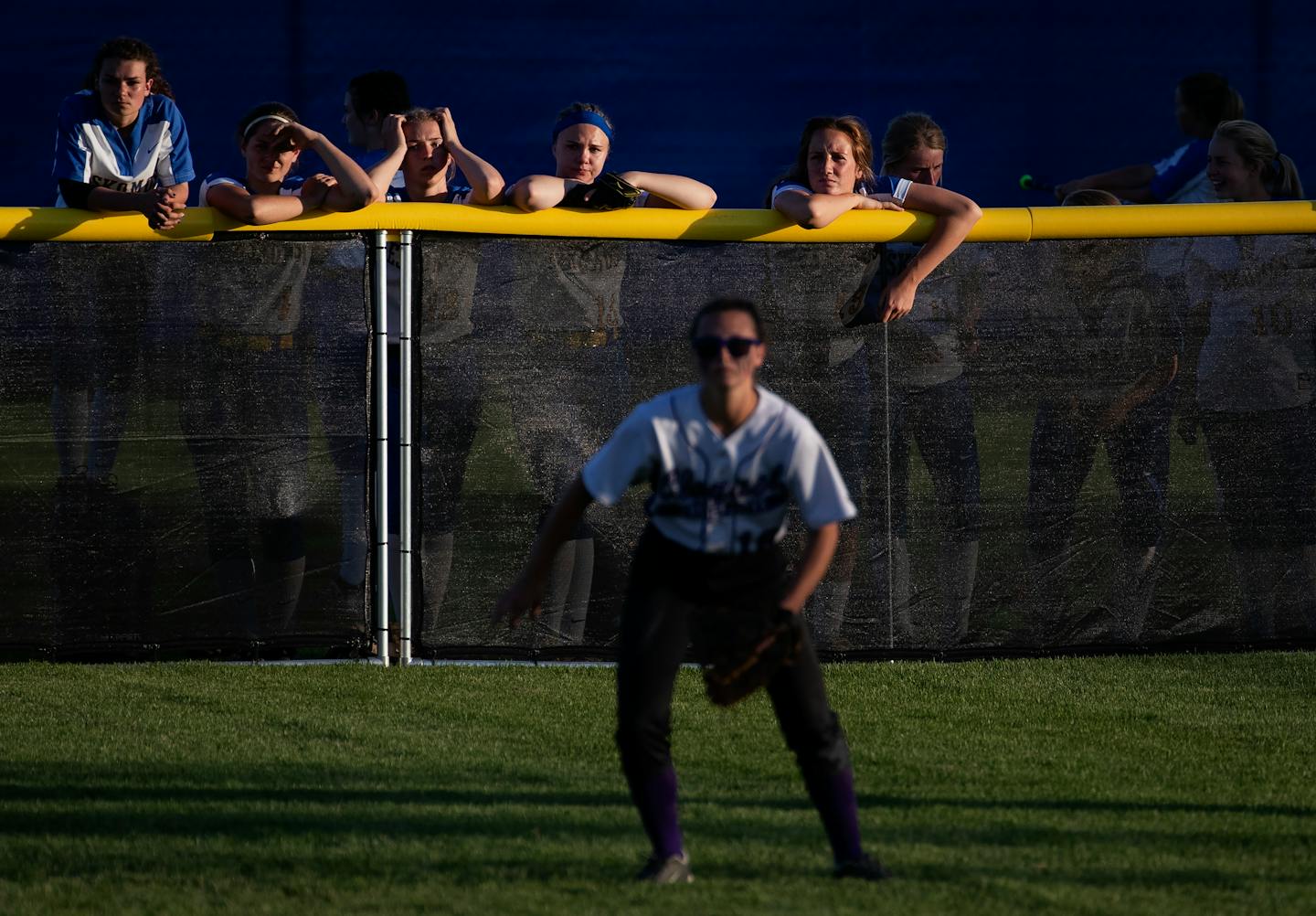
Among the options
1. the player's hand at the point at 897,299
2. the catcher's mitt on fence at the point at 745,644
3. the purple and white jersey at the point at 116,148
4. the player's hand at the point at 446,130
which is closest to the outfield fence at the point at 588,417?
the player's hand at the point at 897,299

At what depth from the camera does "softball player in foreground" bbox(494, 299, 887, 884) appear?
432 centimetres

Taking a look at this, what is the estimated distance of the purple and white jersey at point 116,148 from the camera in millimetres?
7465

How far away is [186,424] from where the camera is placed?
7145mm

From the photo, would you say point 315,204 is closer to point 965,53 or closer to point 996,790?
point 996,790

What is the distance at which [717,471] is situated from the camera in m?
4.33

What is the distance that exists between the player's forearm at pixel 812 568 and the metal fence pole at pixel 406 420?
3157mm

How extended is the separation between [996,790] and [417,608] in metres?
2.83

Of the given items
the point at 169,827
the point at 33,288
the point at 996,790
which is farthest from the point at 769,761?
the point at 33,288

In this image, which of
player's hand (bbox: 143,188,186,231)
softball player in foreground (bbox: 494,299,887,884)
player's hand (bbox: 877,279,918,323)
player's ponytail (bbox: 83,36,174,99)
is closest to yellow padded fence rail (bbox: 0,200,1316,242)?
player's hand (bbox: 143,188,186,231)

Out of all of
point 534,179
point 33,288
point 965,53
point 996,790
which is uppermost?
point 965,53

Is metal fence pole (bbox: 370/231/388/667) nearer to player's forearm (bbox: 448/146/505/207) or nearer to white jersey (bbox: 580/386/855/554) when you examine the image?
player's forearm (bbox: 448/146/505/207)

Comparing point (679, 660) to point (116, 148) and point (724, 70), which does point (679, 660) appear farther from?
point (724, 70)

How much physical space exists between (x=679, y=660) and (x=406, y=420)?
3062 mm

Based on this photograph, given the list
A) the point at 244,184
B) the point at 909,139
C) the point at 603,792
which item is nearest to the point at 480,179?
the point at 244,184
